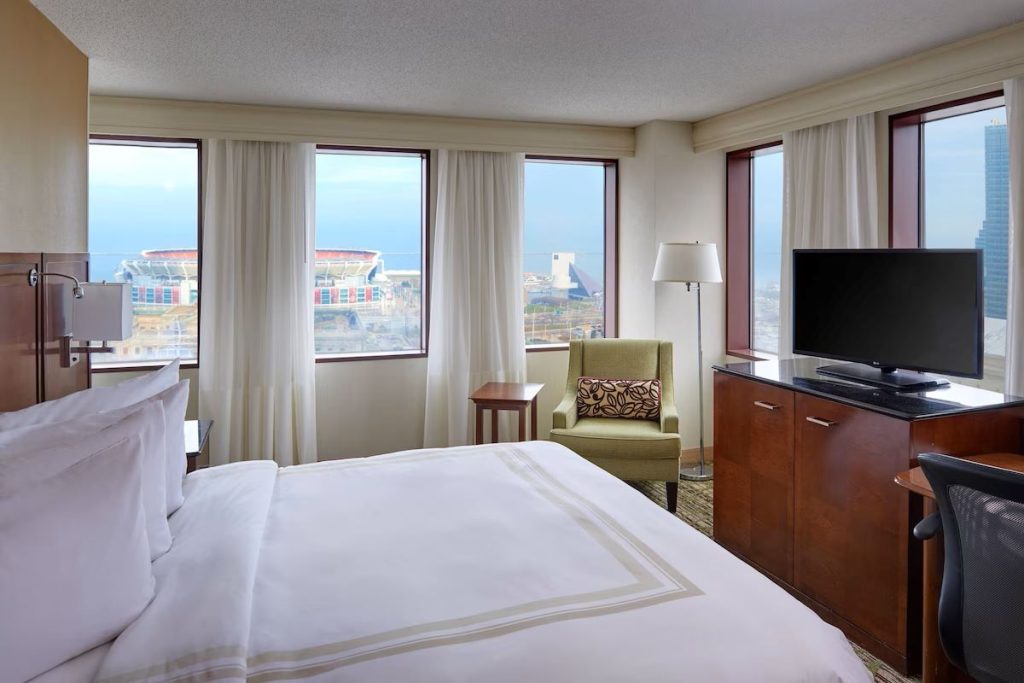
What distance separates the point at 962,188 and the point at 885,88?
64 centimetres

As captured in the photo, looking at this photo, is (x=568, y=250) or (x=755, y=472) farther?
(x=568, y=250)

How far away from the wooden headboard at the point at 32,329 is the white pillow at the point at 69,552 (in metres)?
1.29

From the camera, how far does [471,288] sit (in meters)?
5.11

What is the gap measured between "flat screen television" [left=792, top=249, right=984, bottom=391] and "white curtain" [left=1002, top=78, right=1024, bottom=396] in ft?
1.59

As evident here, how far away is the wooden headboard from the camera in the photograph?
2.49 m

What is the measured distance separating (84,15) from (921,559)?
385 cm

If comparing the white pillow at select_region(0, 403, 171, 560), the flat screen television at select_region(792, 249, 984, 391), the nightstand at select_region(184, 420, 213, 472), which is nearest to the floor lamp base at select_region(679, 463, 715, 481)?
the flat screen television at select_region(792, 249, 984, 391)

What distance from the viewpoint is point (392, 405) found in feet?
16.7

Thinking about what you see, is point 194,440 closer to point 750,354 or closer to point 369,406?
point 369,406

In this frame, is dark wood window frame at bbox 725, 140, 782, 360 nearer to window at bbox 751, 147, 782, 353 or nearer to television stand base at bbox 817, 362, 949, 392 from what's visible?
window at bbox 751, 147, 782, 353

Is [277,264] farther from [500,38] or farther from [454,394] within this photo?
[500,38]

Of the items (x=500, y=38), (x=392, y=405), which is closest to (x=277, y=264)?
(x=392, y=405)

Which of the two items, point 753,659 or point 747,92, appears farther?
point 747,92

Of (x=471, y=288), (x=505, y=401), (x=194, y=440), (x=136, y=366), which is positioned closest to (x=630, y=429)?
(x=505, y=401)
